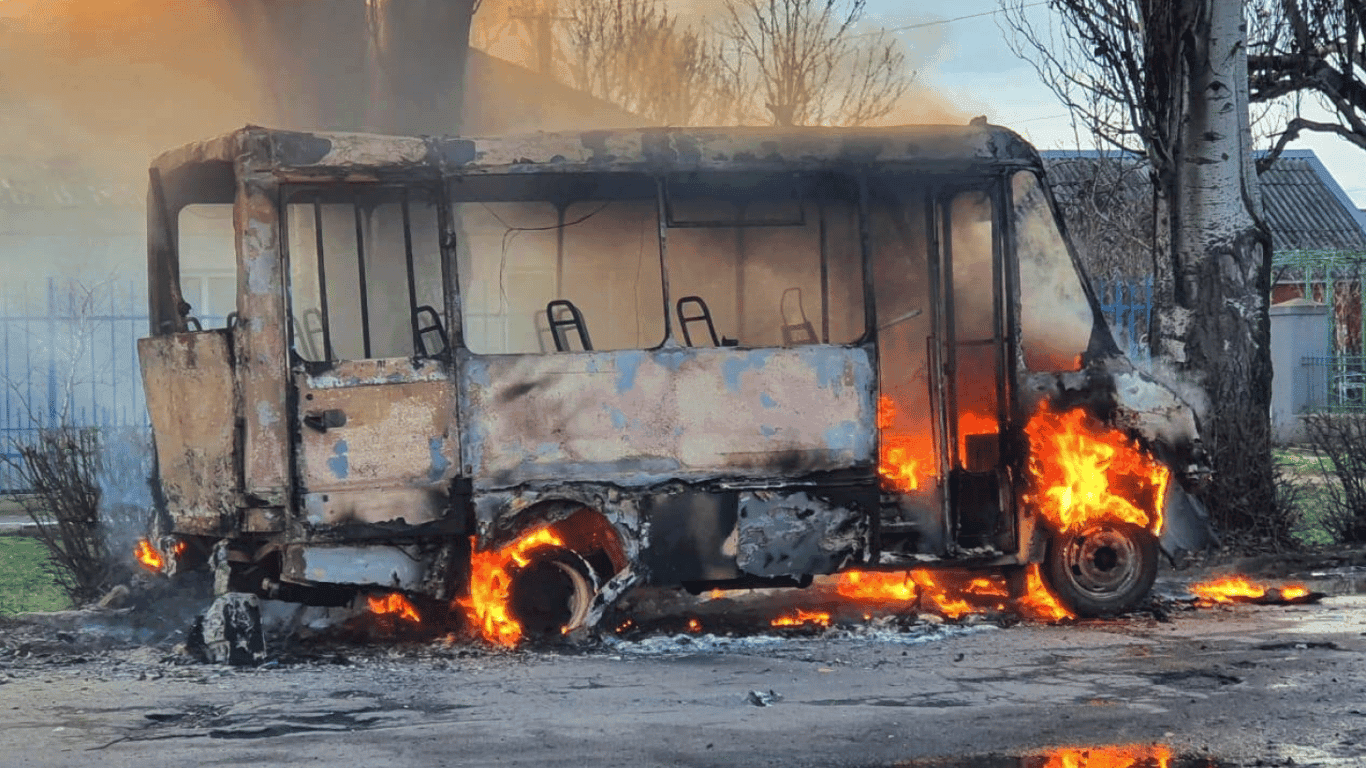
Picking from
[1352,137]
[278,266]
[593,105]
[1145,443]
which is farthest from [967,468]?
[593,105]

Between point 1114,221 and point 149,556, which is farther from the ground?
point 1114,221

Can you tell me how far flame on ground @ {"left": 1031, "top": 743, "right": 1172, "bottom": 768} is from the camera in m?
5.61

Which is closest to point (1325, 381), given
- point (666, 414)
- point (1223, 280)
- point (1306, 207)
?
point (1223, 280)

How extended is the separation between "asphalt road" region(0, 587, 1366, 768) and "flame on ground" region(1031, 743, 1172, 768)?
94 mm

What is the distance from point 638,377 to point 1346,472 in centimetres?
649

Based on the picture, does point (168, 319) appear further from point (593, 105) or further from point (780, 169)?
point (593, 105)

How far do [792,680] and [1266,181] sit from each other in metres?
39.5

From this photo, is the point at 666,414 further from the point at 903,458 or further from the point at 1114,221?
the point at 1114,221

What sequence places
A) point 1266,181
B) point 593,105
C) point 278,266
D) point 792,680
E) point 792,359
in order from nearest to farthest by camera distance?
point 792,680 < point 278,266 < point 792,359 < point 593,105 < point 1266,181

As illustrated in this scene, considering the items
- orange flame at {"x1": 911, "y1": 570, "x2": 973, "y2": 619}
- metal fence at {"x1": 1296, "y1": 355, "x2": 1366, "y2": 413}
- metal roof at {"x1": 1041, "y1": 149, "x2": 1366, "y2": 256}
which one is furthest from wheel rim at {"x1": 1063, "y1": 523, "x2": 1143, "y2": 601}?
metal roof at {"x1": 1041, "y1": 149, "x2": 1366, "y2": 256}

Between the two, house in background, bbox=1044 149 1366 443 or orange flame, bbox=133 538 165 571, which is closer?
orange flame, bbox=133 538 165 571

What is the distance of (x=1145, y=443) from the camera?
9086mm

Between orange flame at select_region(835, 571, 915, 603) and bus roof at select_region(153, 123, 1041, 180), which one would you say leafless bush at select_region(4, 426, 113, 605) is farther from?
orange flame at select_region(835, 571, 915, 603)

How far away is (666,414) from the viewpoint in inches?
335
